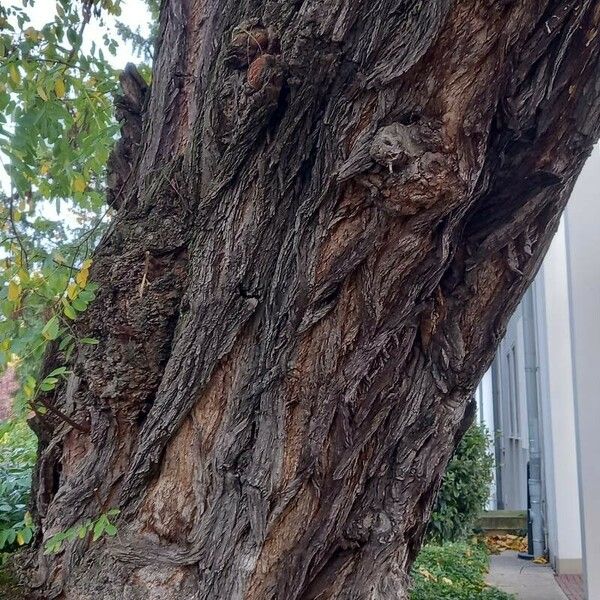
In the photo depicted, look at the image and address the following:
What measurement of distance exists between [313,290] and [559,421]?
8.46m

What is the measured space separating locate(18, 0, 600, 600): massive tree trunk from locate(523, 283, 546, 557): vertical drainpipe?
8.23m

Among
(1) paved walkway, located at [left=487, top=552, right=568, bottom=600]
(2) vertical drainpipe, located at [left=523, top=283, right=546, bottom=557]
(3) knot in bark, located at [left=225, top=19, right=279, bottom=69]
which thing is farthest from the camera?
(2) vertical drainpipe, located at [left=523, top=283, right=546, bottom=557]

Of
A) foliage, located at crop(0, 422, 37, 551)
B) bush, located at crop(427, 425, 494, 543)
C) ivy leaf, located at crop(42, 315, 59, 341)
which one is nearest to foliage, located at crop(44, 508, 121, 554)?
foliage, located at crop(0, 422, 37, 551)

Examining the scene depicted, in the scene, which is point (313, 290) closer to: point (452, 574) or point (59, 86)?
point (59, 86)

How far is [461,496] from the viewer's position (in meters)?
9.30

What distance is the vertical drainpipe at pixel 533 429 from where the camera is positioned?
419 inches

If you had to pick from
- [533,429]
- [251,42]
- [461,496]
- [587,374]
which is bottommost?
[461,496]

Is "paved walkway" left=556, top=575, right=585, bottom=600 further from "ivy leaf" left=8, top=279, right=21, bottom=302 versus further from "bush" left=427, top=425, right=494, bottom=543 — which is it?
"ivy leaf" left=8, top=279, right=21, bottom=302

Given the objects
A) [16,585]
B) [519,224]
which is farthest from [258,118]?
[16,585]

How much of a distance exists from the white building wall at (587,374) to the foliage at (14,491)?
5470 mm

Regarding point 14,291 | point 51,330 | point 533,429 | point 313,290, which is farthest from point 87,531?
point 533,429

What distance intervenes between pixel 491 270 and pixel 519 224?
0.61ft

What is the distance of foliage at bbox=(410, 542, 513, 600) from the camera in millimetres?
7449

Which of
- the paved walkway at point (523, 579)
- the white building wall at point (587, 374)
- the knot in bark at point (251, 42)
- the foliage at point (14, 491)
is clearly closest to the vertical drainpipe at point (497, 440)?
the paved walkway at point (523, 579)
